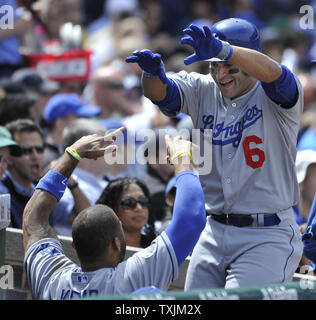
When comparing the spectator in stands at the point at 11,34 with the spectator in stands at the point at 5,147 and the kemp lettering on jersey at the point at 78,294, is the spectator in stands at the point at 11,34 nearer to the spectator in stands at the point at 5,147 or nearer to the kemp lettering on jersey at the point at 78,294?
the spectator in stands at the point at 5,147

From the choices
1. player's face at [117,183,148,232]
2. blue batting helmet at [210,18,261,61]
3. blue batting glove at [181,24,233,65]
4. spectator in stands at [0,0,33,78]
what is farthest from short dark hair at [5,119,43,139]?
blue batting glove at [181,24,233,65]

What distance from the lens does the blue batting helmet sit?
417 cm

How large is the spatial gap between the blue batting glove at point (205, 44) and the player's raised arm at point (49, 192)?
601 millimetres


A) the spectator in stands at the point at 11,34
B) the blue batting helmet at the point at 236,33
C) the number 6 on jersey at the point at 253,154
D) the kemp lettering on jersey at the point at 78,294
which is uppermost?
the spectator in stands at the point at 11,34

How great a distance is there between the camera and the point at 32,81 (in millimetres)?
8664

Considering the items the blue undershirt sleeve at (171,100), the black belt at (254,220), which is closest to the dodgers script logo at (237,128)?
the blue undershirt sleeve at (171,100)

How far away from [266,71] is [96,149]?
97cm

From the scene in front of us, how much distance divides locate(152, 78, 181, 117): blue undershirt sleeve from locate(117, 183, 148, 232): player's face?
4.17 ft

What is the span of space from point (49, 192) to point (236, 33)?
1348 millimetres

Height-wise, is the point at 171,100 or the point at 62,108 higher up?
the point at 62,108

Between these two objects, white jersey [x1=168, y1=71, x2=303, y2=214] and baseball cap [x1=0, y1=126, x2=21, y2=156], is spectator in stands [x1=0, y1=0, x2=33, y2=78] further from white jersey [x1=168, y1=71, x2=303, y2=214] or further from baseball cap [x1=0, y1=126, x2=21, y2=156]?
white jersey [x1=168, y1=71, x2=303, y2=214]

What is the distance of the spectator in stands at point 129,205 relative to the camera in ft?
18.0

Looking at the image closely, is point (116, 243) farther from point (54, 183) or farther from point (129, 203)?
point (129, 203)

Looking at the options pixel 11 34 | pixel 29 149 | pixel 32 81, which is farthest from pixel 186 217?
pixel 32 81
